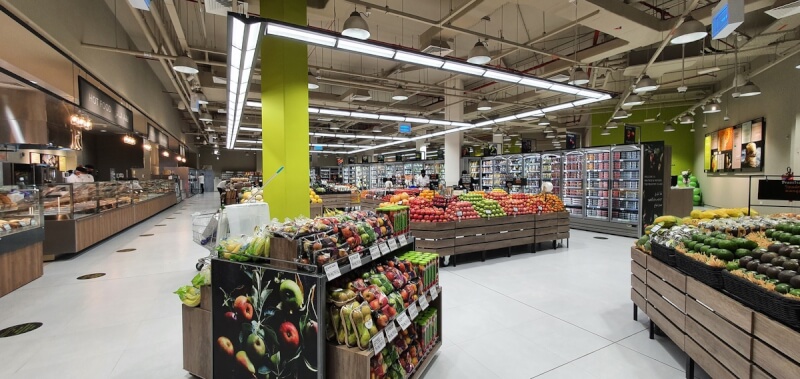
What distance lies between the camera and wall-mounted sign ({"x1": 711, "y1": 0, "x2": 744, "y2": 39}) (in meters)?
3.91

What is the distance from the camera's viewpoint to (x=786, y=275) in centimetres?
202

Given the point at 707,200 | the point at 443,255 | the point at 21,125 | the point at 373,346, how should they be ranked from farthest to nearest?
1. the point at 707,200
2. the point at 21,125
3. the point at 443,255
4. the point at 373,346

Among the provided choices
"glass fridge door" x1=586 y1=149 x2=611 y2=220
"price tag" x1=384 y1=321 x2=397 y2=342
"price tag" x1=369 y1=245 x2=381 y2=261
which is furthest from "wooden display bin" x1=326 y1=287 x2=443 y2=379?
"glass fridge door" x1=586 y1=149 x2=611 y2=220

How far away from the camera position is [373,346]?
75.3 inches

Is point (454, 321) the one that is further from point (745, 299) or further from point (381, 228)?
point (745, 299)

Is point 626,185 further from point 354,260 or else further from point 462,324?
point 354,260

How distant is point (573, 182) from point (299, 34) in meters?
9.79

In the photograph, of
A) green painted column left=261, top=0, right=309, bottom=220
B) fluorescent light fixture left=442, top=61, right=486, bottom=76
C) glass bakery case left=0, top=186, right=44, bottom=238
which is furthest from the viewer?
fluorescent light fixture left=442, top=61, right=486, bottom=76

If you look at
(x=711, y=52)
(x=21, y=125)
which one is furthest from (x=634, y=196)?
(x=21, y=125)

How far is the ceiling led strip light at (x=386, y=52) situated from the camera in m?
3.77

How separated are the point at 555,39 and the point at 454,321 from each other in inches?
336

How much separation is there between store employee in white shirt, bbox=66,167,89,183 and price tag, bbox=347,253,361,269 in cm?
975

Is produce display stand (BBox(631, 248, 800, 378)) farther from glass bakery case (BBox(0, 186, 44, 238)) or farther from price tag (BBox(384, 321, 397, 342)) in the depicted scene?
glass bakery case (BBox(0, 186, 44, 238))

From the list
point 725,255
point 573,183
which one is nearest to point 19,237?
point 725,255
